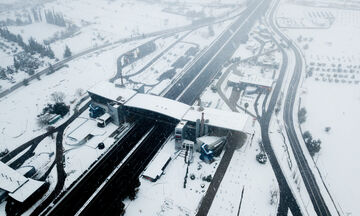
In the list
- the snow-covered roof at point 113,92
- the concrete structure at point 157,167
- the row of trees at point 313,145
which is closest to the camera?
the concrete structure at point 157,167

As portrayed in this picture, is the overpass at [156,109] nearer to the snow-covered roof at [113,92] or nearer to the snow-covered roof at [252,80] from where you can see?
the snow-covered roof at [113,92]

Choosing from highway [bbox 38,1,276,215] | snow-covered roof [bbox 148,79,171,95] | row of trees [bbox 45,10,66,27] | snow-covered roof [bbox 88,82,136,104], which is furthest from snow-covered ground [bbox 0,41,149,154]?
row of trees [bbox 45,10,66,27]

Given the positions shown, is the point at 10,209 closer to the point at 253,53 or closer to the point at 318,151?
the point at 318,151

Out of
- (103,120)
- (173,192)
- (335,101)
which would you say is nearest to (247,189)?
(173,192)

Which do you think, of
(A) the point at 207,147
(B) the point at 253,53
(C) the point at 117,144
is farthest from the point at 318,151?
(B) the point at 253,53

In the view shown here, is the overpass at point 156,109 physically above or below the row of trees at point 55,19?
below

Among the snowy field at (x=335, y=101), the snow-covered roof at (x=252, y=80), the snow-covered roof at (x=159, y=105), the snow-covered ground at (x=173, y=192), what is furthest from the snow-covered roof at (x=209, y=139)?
the snow-covered roof at (x=252, y=80)
